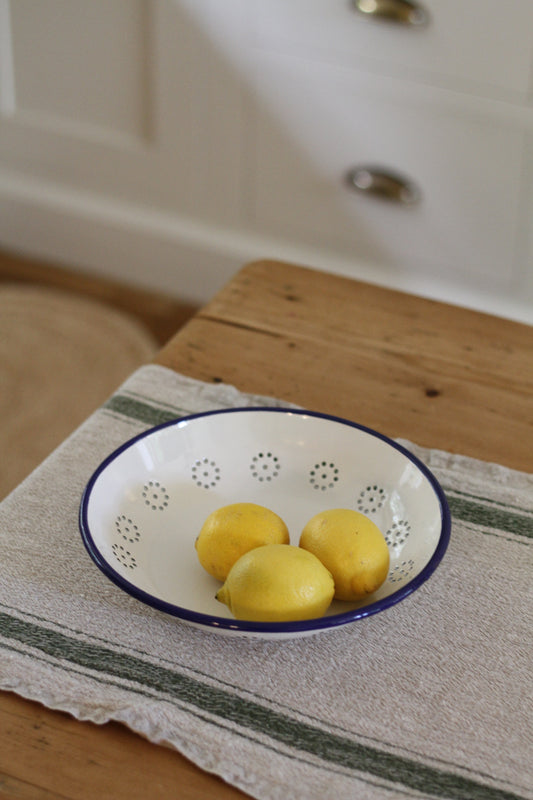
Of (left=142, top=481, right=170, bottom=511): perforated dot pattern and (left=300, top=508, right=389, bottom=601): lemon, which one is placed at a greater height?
(left=300, top=508, right=389, bottom=601): lemon

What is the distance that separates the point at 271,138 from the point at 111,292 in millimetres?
566

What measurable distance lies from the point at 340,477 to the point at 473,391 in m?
0.23

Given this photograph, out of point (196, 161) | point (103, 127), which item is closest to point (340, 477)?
point (196, 161)

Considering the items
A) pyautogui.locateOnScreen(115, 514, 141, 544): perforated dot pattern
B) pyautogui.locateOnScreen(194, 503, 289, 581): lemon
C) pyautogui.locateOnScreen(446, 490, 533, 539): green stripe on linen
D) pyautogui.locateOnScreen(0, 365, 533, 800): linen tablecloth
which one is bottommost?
pyautogui.locateOnScreen(446, 490, 533, 539): green stripe on linen

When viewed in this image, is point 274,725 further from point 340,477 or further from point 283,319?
point 283,319

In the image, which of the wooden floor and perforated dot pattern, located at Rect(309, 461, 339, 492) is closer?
perforated dot pattern, located at Rect(309, 461, 339, 492)

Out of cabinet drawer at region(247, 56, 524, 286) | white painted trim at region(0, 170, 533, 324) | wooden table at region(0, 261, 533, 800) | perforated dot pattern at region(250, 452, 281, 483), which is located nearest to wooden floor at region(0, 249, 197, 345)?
white painted trim at region(0, 170, 533, 324)

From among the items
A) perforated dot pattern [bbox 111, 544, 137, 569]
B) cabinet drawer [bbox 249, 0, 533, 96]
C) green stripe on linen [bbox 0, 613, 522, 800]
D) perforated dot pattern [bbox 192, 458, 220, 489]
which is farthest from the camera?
cabinet drawer [bbox 249, 0, 533, 96]

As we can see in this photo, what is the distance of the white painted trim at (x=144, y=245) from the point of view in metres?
2.06

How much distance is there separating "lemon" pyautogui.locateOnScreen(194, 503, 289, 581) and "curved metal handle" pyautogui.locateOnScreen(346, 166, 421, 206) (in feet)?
4.40

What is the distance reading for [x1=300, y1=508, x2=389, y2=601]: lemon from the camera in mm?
656

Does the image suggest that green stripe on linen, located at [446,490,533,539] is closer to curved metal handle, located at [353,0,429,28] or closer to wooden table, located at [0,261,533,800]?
wooden table, located at [0,261,533,800]

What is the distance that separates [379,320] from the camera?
41.7 inches

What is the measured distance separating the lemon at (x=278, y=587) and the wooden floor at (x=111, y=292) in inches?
58.5
